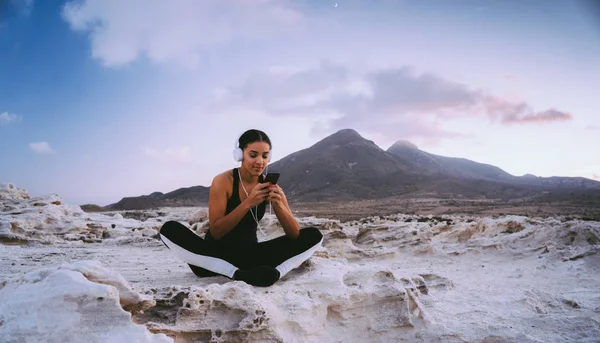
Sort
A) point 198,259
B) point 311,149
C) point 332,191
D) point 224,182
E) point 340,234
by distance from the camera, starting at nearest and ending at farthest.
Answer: point 198,259
point 224,182
point 340,234
point 332,191
point 311,149

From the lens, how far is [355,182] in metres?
52.2

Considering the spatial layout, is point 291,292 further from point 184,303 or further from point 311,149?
point 311,149

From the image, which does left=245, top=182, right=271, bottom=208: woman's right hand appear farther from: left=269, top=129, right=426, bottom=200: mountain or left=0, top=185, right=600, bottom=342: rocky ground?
left=269, top=129, right=426, bottom=200: mountain

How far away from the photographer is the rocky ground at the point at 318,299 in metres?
1.92

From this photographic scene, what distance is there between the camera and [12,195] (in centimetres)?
1103

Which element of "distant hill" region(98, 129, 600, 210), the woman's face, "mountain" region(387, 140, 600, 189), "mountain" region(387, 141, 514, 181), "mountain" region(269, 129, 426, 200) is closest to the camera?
the woman's face

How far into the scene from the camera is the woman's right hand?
3074mm

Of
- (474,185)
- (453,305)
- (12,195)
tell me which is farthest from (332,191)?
(453,305)

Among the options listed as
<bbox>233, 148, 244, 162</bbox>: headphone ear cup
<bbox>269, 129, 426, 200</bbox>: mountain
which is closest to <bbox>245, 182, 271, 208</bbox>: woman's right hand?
<bbox>233, 148, 244, 162</bbox>: headphone ear cup

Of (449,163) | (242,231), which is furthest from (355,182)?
(449,163)

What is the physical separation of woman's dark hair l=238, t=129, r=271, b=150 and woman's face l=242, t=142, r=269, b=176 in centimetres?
4

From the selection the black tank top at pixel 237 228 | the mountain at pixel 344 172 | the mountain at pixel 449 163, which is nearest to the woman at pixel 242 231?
the black tank top at pixel 237 228

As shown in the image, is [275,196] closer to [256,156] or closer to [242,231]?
[256,156]

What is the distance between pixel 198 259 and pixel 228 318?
3.12 feet
